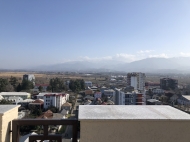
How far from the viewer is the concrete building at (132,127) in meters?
1.29

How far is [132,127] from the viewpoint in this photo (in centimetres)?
132

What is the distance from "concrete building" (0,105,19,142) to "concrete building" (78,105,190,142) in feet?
1.74

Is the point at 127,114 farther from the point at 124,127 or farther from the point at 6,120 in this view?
the point at 6,120

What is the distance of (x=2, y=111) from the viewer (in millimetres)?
1327

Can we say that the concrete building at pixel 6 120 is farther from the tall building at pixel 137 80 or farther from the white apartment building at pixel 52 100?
the tall building at pixel 137 80

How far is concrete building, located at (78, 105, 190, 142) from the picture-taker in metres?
1.29

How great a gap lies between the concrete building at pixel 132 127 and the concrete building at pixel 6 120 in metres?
0.53

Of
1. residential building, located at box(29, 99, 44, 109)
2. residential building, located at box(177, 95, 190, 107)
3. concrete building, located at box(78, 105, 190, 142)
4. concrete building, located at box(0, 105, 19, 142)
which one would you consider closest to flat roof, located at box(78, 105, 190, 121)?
concrete building, located at box(78, 105, 190, 142)

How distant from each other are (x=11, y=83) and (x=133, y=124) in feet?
98.4

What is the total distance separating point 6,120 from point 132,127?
3.00 feet

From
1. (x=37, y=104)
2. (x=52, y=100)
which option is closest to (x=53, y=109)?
(x=52, y=100)

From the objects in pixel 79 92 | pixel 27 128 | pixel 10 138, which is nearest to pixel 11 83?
pixel 79 92

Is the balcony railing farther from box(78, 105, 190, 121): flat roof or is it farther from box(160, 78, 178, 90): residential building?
box(160, 78, 178, 90): residential building

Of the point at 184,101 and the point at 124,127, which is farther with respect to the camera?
the point at 184,101
